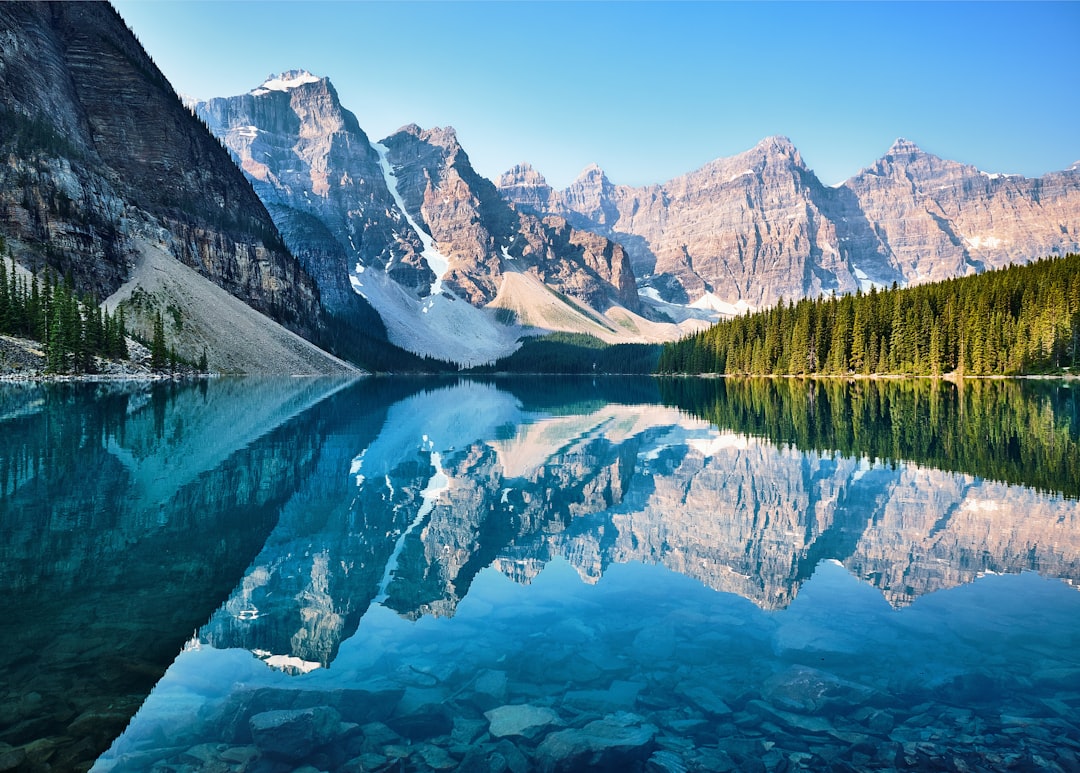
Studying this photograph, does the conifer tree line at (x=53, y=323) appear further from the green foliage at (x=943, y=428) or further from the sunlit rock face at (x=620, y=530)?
the green foliage at (x=943, y=428)

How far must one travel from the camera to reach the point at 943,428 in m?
34.2

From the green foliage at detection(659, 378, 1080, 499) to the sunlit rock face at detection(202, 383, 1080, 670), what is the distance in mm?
2404

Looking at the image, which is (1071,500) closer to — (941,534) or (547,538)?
(941,534)

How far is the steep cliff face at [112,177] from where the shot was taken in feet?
330

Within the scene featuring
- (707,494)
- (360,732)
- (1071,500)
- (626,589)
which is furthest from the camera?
(707,494)

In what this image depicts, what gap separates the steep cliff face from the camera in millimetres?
100562

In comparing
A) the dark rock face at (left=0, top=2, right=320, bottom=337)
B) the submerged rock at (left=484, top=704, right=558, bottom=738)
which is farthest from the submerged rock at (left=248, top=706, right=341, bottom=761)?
the dark rock face at (left=0, top=2, right=320, bottom=337)

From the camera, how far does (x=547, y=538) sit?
645 inches

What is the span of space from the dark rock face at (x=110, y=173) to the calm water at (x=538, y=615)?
3967 inches

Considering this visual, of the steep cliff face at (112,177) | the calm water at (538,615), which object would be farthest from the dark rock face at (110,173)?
the calm water at (538,615)

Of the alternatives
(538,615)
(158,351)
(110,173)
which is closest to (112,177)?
(110,173)

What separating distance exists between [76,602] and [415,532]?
24.5 feet

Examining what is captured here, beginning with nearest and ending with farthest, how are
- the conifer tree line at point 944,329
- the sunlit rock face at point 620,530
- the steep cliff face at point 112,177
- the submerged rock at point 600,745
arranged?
the submerged rock at point 600,745
the sunlit rock face at point 620,530
the conifer tree line at point 944,329
the steep cliff face at point 112,177

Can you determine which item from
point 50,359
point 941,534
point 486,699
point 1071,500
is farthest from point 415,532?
point 50,359
